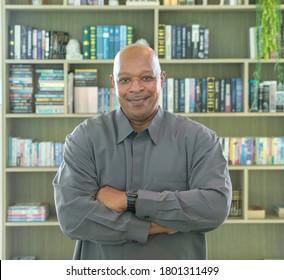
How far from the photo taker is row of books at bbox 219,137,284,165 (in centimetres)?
413

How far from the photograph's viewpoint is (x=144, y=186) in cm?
186

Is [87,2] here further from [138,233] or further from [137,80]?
[138,233]

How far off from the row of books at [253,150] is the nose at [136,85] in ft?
7.62

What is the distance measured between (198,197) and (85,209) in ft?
1.16

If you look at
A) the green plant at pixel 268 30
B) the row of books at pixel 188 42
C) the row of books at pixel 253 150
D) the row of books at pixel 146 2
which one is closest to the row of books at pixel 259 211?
the row of books at pixel 253 150

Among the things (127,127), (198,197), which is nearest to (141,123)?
(127,127)

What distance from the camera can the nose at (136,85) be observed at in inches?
73.4

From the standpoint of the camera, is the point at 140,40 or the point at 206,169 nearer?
the point at 206,169

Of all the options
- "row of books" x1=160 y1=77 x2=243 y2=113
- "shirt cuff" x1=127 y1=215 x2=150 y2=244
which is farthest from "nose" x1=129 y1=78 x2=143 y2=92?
"row of books" x1=160 y1=77 x2=243 y2=113

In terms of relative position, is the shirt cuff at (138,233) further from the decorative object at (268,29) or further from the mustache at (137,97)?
the decorative object at (268,29)

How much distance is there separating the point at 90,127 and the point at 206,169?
0.40 metres

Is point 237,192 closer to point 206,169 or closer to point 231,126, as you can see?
point 231,126

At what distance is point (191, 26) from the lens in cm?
410
